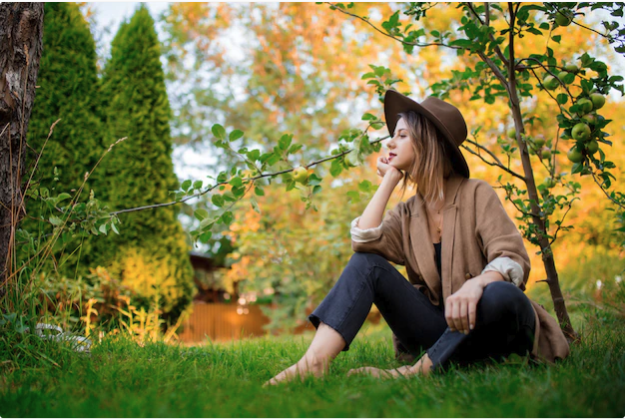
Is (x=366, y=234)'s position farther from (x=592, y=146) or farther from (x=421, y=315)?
(x=592, y=146)

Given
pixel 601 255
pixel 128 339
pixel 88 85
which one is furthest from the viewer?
pixel 88 85

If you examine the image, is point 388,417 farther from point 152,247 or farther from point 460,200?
point 152,247

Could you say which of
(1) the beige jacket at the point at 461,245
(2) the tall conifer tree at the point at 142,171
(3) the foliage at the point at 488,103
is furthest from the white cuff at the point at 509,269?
(2) the tall conifer tree at the point at 142,171

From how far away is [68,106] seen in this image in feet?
16.2

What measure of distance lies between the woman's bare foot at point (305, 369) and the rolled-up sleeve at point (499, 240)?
69 centimetres

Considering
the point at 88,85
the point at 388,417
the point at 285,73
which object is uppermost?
the point at 285,73

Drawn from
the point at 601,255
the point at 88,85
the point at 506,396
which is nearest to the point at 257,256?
the point at 88,85

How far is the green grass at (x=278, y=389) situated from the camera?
A: 124cm

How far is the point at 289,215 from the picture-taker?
323 inches

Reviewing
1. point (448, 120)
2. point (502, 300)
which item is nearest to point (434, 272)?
point (502, 300)

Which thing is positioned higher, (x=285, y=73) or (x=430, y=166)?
(x=285, y=73)

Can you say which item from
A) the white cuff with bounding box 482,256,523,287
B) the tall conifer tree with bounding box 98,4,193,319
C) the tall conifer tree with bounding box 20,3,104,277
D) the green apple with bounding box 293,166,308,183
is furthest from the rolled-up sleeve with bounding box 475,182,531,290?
the tall conifer tree with bounding box 20,3,104,277

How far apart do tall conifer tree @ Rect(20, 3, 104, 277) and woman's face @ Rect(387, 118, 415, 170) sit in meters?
3.76

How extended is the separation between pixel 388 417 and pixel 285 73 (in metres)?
9.43
